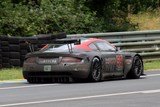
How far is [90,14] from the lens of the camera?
28453 mm

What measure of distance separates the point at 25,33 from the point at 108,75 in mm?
7548

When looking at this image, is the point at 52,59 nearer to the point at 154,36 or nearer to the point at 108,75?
the point at 108,75

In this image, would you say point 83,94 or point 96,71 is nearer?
point 83,94

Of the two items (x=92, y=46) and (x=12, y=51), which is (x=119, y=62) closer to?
(x=92, y=46)

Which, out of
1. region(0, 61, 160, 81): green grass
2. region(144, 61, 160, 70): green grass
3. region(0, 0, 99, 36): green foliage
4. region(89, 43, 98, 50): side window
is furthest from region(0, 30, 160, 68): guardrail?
region(89, 43, 98, 50): side window

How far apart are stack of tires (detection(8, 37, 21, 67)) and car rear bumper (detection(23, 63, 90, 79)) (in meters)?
4.83

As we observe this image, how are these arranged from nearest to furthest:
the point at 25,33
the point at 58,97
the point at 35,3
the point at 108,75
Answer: the point at 58,97 → the point at 108,75 → the point at 25,33 → the point at 35,3

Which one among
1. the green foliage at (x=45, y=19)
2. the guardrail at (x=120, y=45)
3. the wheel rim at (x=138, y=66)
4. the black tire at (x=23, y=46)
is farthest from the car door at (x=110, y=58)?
the green foliage at (x=45, y=19)

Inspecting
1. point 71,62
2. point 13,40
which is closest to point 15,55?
point 13,40

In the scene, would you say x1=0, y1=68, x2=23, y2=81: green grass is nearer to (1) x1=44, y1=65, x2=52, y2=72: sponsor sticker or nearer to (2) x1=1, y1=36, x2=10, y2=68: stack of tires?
(2) x1=1, y1=36, x2=10, y2=68: stack of tires

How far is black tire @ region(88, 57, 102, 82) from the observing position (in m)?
16.6

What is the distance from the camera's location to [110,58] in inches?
688

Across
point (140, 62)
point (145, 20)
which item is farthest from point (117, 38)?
point (145, 20)

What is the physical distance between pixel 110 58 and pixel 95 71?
2.87 feet
